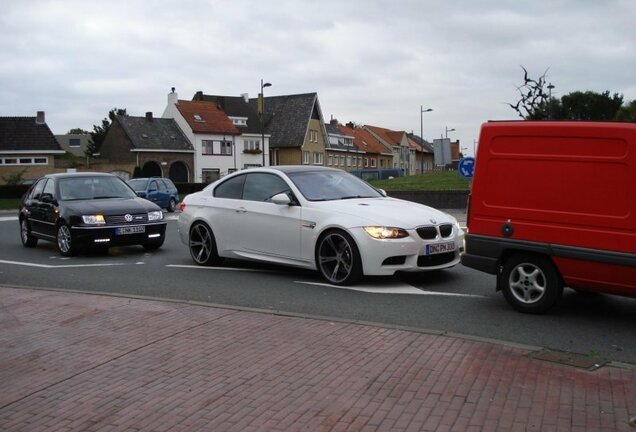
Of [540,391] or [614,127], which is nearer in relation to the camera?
[540,391]

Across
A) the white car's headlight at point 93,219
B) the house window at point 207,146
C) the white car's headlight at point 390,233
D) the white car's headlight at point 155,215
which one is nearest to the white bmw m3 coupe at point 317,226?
the white car's headlight at point 390,233

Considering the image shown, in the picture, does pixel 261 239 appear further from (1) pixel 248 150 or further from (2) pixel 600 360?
(1) pixel 248 150

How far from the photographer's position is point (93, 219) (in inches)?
479

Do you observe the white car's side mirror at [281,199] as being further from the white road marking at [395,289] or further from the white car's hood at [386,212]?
the white road marking at [395,289]

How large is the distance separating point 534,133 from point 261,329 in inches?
129

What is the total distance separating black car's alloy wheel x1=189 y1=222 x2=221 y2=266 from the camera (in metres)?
10.5

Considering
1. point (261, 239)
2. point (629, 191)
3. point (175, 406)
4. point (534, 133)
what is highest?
point (534, 133)

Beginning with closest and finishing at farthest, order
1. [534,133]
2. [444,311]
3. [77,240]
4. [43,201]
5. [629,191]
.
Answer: [629,191] < [534,133] < [444,311] < [77,240] < [43,201]

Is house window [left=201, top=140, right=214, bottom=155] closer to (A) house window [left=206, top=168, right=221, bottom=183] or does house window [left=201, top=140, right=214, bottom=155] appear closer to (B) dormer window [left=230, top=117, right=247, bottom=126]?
(A) house window [left=206, top=168, right=221, bottom=183]

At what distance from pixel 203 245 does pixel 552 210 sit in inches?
227

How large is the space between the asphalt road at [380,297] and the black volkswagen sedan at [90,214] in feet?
1.76

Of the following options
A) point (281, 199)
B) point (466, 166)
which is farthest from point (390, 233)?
point (466, 166)

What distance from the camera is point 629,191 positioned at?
6.06 metres

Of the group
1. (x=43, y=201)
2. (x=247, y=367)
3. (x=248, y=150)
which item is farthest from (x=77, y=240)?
(x=248, y=150)
